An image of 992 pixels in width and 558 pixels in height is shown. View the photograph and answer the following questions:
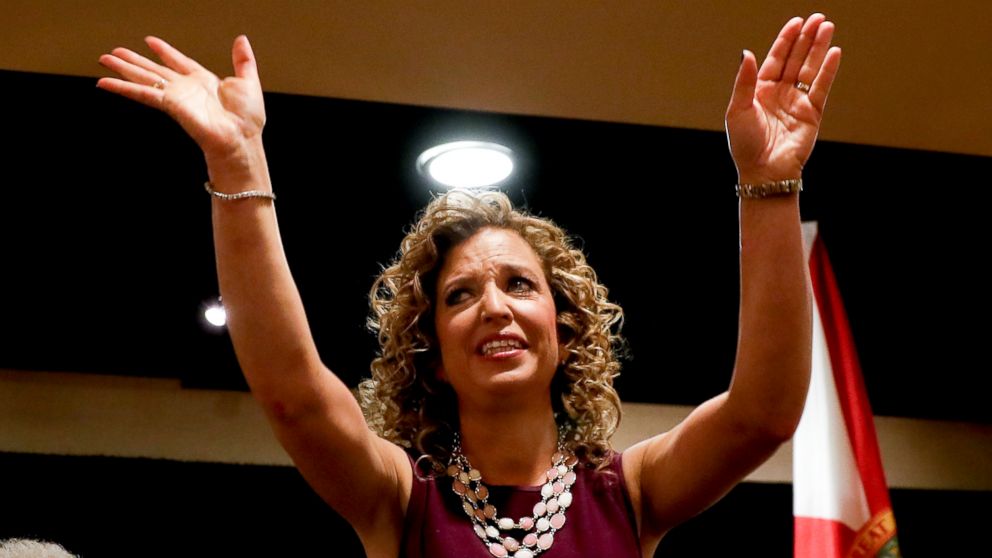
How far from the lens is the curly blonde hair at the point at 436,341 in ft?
5.12

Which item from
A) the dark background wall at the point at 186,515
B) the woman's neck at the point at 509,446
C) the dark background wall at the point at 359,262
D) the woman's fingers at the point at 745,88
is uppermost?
the dark background wall at the point at 359,262

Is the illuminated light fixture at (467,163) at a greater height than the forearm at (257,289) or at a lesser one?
greater

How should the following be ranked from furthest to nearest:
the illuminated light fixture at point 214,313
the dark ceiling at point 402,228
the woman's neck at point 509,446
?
the illuminated light fixture at point 214,313, the dark ceiling at point 402,228, the woman's neck at point 509,446

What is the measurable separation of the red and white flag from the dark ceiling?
46 cm

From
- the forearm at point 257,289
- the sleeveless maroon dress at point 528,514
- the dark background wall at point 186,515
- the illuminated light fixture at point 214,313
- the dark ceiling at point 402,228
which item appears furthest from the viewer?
the dark background wall at point 186,515

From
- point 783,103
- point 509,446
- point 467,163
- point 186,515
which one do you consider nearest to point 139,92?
point 509,446

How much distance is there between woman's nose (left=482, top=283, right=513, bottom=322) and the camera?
1.42 metres

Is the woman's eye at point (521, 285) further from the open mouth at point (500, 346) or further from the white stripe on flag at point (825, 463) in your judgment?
the white stripe on flag at point (825, 463)

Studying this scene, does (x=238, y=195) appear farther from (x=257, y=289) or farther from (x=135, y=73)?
(x=135, y=73)

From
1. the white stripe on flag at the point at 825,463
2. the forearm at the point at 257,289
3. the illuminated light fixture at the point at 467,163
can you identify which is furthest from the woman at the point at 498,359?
the white stripe on flag at the point at 825,463

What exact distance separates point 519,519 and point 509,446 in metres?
0.12

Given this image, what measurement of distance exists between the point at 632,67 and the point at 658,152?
1.51ft

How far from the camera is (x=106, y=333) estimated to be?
160 inches

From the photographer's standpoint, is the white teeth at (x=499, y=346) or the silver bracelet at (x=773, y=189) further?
the white teeth at (x=499, y=346)
